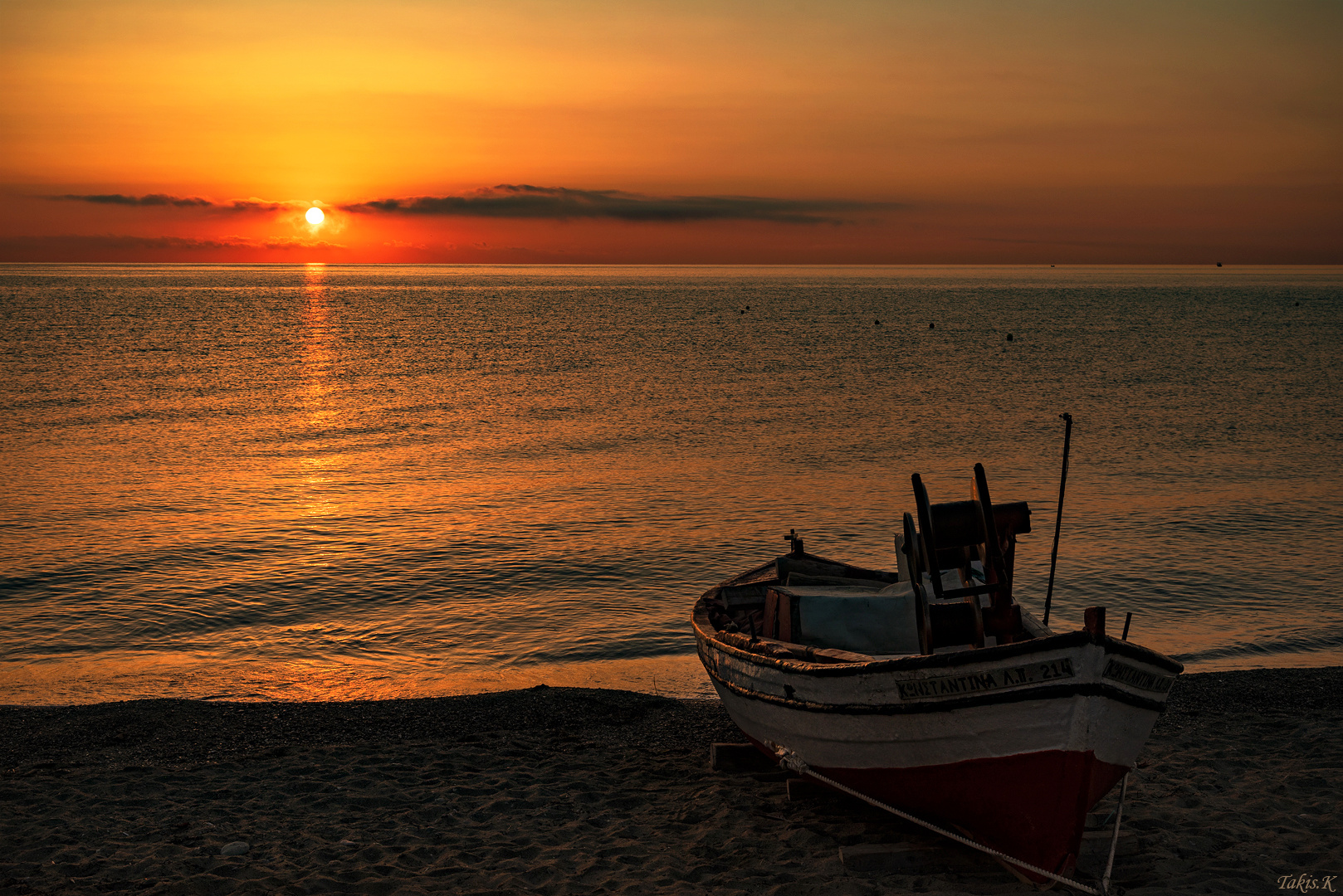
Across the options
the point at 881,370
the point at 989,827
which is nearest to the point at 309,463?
the point at 989,827

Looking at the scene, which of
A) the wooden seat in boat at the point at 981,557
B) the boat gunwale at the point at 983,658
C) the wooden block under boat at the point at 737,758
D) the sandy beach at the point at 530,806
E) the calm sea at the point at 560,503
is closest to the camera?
the boat gunwale at the point at 983,658

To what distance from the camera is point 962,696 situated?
687cm

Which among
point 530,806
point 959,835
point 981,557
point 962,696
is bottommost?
point 530,806

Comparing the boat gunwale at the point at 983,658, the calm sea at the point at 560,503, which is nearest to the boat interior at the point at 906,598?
the boat gunwale at the point at 983,658

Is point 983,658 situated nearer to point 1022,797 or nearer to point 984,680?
point 984,680

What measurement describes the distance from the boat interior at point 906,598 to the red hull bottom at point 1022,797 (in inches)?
36.1

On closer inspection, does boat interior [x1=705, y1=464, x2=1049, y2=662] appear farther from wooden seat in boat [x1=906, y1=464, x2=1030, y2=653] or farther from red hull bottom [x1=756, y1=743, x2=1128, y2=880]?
red hull bottom [x1=756, y1=743, x2=1128, y2=880]

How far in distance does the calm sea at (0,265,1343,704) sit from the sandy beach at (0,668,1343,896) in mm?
1926

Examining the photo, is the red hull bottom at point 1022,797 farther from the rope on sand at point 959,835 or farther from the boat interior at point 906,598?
the boat interior at point 906,598

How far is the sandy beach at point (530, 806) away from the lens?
24.4ft

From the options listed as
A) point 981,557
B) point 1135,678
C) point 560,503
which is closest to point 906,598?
point 981,557

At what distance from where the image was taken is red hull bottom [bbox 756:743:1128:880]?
6793 millimetres

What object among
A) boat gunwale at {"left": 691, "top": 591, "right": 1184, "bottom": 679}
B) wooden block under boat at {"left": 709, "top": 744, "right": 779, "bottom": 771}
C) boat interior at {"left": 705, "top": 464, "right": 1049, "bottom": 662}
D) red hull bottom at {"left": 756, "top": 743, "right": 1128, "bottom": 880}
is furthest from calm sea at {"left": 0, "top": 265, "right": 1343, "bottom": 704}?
red hull bottom at {"left": 756, "top": 743, "right": 1128, "bottom": 880}

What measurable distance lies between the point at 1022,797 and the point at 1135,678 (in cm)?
120
